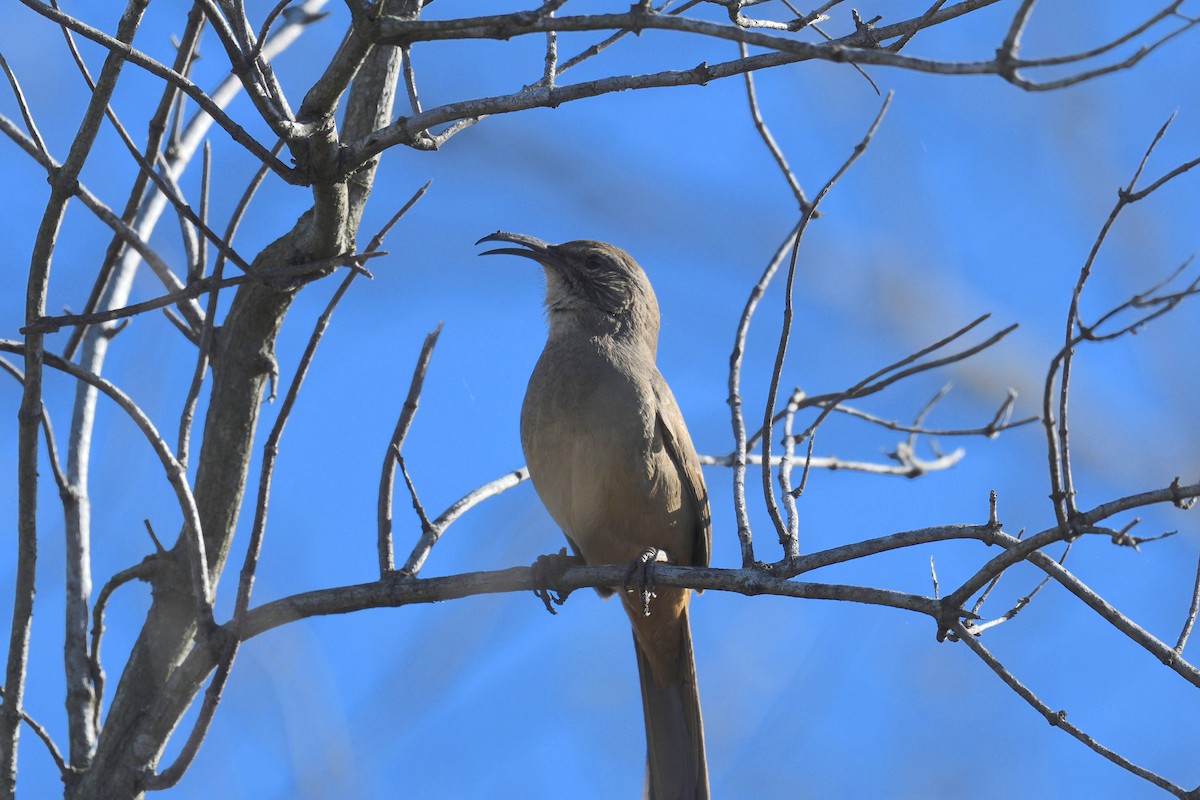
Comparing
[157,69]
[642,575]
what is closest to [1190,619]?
[642,575]

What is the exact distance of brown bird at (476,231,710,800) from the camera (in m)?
5.41

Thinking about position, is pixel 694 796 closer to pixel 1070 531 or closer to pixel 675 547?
pixel 675 547

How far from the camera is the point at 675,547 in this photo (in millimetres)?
5750

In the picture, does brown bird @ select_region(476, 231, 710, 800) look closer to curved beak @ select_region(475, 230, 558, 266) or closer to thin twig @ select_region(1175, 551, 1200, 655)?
curved beak @ select_region(475, 230, 558, 266)

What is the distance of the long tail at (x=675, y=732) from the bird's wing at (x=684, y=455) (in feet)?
1.46

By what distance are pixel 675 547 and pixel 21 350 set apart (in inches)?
116

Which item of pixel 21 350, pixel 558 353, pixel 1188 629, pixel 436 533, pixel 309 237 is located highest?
pixel 558 353

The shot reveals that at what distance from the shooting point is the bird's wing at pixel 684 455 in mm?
5578

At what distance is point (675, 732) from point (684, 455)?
1.30 m

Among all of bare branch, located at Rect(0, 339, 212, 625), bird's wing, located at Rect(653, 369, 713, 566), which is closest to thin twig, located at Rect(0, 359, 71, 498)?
bare branch, located at Rect(0, 339, 212, 625)

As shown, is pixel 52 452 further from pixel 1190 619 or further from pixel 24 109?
pixel 1190 619

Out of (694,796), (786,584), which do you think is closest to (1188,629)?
(786,584)

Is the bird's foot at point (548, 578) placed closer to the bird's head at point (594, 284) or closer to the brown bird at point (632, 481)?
the brown bird at point (632, 481)

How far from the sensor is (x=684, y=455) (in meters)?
5.63
